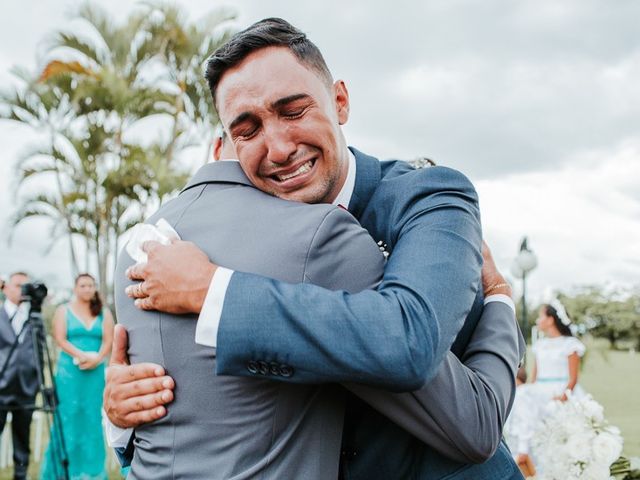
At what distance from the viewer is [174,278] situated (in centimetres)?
146

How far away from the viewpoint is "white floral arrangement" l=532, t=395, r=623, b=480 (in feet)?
9.94

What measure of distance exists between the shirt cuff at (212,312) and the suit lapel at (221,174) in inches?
15.0

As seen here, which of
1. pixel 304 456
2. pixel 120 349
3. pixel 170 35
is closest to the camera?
pixel 304 456

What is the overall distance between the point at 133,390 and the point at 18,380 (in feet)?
23.6

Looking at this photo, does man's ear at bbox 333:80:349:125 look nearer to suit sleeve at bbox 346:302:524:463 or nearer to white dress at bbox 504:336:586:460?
suit sleeve at bbox 346:302:524:463

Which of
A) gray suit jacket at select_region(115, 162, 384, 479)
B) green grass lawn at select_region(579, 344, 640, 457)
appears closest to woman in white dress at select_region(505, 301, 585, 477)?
green grass lawn at select_region(579, 344, 640, 457)

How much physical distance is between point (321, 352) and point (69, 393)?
301 inches

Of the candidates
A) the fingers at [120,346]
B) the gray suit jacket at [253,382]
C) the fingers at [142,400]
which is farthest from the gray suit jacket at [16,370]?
the gray suit jacket at [253,382]

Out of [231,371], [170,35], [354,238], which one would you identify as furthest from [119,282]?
[170,35]

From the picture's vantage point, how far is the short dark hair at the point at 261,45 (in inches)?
70.7

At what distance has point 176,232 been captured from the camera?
1.61m

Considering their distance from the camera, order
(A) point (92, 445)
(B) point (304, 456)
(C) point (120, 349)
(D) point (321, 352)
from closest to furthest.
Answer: (D) point (321, 352) → (B) point (304, 456) → (C) point (120, 349) → (A) point (92, 445)

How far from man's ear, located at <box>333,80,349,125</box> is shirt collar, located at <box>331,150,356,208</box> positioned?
21 cm

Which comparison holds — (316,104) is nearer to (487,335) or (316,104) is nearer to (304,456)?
(487,335)
